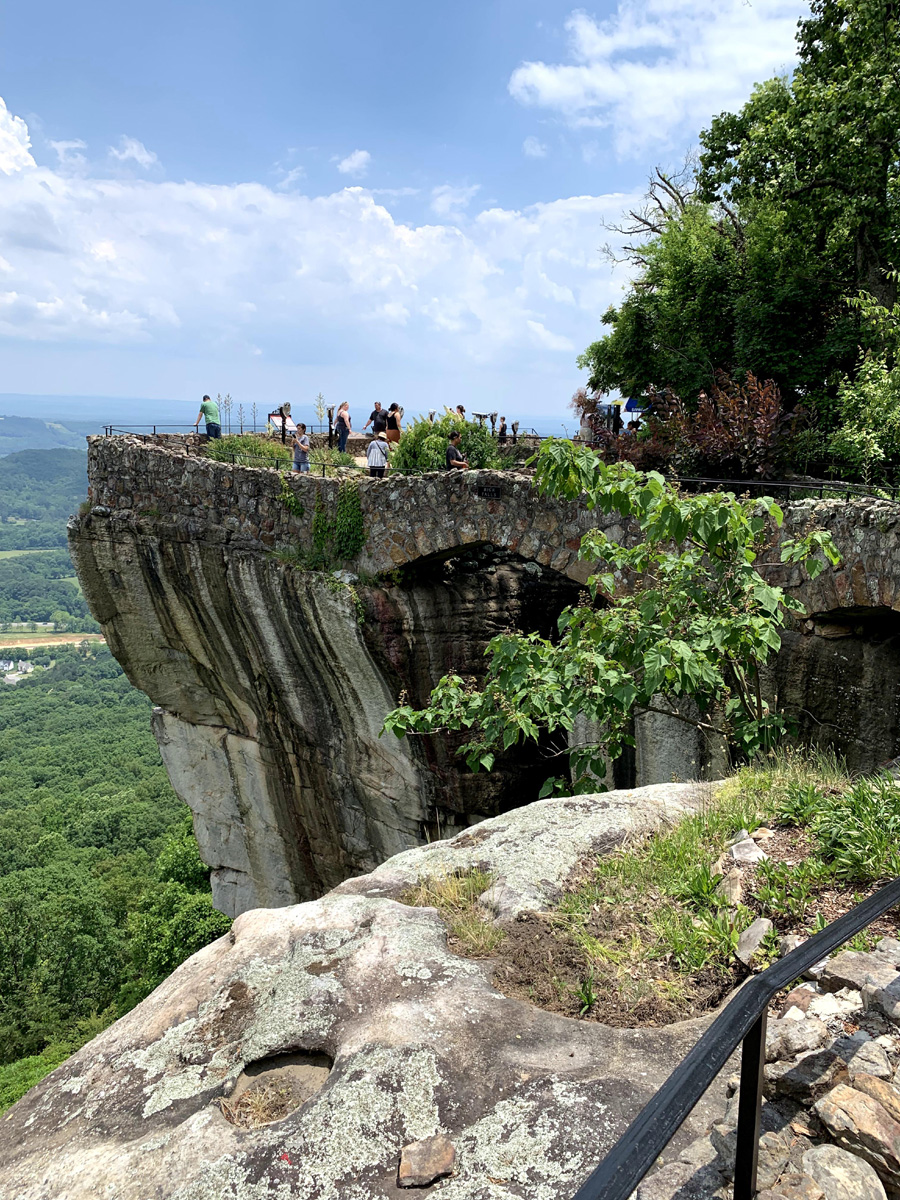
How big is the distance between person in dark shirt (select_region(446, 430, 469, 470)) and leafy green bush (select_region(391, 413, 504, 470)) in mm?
155

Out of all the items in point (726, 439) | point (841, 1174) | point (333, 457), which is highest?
point (726, 439)

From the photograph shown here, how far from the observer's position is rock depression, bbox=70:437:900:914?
7551 millimetres

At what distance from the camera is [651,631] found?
5.84m

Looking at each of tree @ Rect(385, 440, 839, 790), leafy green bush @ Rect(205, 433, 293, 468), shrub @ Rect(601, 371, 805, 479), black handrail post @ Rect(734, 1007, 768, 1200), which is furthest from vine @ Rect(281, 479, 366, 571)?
black handrail post @ Rect(734, 1007, 768, 1200)

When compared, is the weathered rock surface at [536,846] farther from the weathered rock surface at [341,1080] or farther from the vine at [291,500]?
the vine at [291,500]

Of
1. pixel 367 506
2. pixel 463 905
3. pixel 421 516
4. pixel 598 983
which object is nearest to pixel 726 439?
pixel 421 516

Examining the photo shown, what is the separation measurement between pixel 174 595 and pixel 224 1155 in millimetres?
11188

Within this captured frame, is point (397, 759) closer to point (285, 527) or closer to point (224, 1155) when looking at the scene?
point (285, 527)

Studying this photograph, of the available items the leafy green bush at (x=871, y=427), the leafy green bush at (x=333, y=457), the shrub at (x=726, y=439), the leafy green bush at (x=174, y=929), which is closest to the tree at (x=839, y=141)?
the leafy green bush at (x=871, y=427)

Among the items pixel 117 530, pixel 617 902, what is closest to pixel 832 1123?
pixel 617 902

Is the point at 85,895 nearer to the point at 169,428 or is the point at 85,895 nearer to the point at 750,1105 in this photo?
the point at 169,428

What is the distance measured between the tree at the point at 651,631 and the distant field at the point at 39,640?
142355mm

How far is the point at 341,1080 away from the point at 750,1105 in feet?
5.95

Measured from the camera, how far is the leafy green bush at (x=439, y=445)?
12.6m
